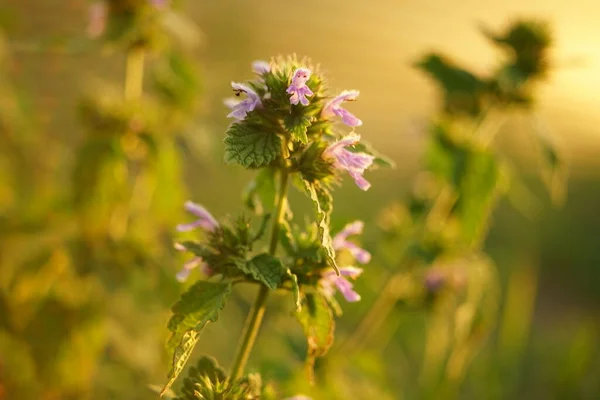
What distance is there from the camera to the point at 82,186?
58.8 inches

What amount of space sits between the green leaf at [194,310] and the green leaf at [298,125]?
213 millimetres

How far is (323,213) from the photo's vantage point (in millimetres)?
722

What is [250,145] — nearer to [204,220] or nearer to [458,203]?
[204,220]

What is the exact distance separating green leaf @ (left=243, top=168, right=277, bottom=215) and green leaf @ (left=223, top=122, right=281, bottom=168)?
9 centimetres

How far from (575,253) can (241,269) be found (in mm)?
5522

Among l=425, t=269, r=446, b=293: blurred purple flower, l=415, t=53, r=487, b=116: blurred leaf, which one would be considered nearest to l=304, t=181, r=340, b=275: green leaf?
l=415, t=53, r=487, b=116: blurred leaf

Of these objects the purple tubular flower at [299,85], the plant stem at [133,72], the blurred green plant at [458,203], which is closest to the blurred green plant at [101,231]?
the plant stem at [133,72]

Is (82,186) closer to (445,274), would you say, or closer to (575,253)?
(445,274)

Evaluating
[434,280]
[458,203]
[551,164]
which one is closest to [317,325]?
[458,203]

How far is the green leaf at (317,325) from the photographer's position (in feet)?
2.71

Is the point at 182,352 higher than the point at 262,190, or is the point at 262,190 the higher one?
the point at 262,190

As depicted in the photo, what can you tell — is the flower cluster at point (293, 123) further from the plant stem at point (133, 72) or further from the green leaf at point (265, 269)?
the plant stem at point (133, 72)

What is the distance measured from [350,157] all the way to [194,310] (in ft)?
0.89

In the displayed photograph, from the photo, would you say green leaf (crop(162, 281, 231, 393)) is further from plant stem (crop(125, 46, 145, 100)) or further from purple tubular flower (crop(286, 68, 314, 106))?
plant stem (crop(125, 46, 145, 100))
